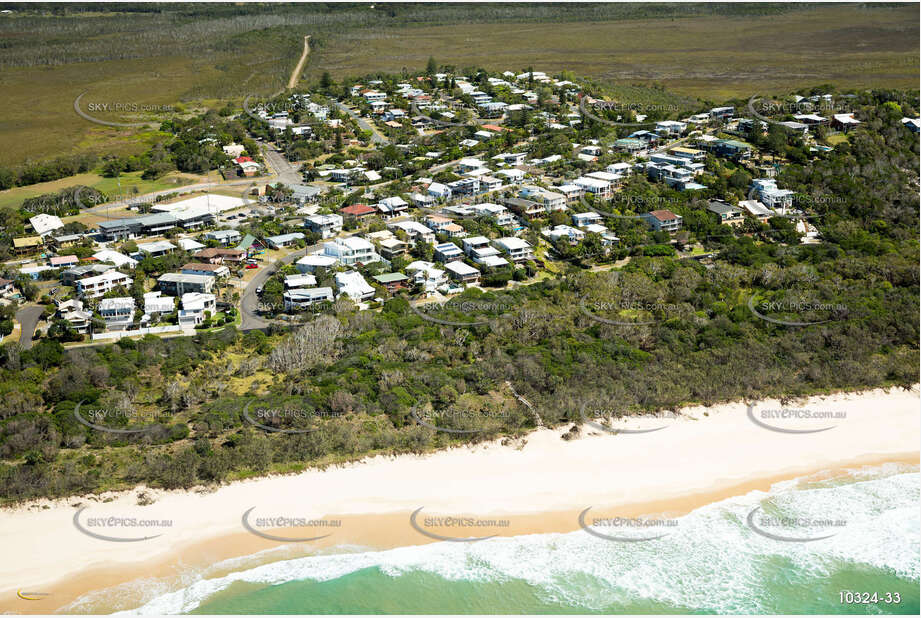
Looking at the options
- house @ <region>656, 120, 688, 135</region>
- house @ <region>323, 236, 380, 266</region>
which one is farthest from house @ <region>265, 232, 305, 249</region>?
house @ <region>656, 120, 688, 135</region>

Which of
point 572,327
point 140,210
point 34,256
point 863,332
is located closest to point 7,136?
point 140,210

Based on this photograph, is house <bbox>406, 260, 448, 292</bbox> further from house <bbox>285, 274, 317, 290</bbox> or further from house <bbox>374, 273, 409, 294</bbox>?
house <bbox>285, 274, 317, 290</bbox>

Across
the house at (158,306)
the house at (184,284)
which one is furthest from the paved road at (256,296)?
the house at (158,306)

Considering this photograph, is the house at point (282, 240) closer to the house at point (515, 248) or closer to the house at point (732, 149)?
the house at point (515, 248)

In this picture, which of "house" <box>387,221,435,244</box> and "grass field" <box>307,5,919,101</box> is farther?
"grass field" <box>307,5,919,101</box>

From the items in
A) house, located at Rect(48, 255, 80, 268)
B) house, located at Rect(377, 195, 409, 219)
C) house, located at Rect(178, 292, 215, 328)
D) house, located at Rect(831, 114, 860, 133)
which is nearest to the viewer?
house, located at Rect(178, 292, 215, 328)

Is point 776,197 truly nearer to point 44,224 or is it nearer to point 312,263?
point 312,263

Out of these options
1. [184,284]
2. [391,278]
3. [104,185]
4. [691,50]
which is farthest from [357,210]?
[691,50]
